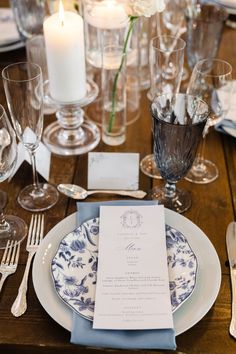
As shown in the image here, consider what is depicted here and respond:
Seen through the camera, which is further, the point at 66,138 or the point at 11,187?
the point at 66,138

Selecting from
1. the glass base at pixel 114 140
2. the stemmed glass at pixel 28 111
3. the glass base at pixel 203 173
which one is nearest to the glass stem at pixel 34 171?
the stemmed glass at pixel 28 111

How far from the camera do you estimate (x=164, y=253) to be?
78 cm

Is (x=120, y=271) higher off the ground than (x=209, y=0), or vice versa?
(x=209, y=0)

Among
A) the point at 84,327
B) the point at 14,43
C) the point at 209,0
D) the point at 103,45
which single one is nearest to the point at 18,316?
the point at 84,327

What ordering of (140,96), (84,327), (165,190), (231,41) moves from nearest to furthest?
1. (84,327)
2. (165,190)
3. (140,96)
4. (231,41)

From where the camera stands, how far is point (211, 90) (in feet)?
3.34

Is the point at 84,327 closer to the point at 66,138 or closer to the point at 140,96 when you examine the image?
the point at 66,138

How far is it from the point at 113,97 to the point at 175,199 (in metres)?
0.29

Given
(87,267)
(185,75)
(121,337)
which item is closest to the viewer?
(121,337)

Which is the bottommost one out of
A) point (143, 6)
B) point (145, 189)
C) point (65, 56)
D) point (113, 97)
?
point (145, 189)

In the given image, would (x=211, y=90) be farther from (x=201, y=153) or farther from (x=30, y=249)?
(x=30, y=249)

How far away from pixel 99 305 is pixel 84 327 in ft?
0.14

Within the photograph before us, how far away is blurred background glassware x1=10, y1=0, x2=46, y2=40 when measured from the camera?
1290 millimetres

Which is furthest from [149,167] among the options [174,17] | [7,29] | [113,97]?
[7,29]
